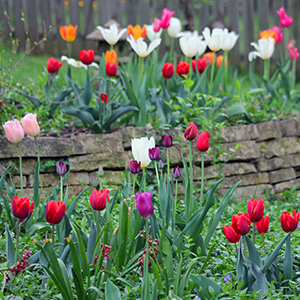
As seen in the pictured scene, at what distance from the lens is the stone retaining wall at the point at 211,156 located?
3232 millimetres

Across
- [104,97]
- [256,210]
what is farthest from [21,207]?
[104,97]

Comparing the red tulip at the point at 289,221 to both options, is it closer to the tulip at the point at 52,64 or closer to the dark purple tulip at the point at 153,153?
the dark purple tulip at the point at 153,153

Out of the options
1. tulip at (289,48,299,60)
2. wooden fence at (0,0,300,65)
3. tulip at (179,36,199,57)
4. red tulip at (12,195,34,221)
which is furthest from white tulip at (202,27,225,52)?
wooden fence at (0,0,300,65)

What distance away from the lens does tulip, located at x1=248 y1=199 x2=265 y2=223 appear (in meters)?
1.79

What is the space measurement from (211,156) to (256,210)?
1843 mm

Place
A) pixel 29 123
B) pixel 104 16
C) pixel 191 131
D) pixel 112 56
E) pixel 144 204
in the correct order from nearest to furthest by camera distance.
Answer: pixel 144 204
pixel 191 131
pixel 29 123
pixel 112 56
pixel 104 16

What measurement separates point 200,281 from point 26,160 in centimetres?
181

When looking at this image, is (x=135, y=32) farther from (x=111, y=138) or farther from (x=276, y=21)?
(x=276, y=21)

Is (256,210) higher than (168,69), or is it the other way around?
(168,69)

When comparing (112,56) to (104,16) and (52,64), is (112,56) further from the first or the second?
(104,16)

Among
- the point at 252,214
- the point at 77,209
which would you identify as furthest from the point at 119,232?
the point at 77,209

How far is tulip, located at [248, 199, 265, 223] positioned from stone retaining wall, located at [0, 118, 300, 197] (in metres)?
1.43

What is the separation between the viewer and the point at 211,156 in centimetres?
362

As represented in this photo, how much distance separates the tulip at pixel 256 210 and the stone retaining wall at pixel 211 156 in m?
1.43
